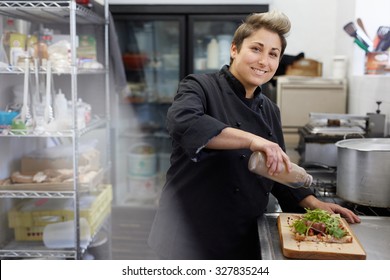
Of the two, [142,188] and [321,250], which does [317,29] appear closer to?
[142,188]

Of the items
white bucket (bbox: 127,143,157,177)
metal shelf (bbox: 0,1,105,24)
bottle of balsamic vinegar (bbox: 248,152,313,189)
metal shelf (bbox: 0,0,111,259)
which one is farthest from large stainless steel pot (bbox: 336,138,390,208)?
white bucket (bbox: 127,143,157,177)

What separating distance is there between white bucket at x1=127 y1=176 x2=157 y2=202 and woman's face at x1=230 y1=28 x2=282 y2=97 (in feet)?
6.96

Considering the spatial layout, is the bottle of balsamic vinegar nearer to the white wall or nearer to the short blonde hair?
the short blonde hair

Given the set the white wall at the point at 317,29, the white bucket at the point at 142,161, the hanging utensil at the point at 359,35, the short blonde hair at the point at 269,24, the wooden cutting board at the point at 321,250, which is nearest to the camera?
the wooden cutting board at the point at 321,250

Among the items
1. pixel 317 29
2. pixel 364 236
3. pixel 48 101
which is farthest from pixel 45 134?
pixel 317 29

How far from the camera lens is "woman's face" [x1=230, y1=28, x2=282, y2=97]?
1.15m

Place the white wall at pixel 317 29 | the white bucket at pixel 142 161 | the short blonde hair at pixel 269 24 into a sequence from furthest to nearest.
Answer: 1. the white bucket at pixel 142 161
2. the white wall at pixel 317 29
3. the short blonde hair at pixel 269 24

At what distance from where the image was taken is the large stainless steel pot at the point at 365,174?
1173 millimetres

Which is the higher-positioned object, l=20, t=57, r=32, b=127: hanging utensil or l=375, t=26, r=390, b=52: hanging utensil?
l=375, t=26, r=390, b=52: hanging utensil

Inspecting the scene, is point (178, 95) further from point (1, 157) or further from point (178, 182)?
point (1, 157)

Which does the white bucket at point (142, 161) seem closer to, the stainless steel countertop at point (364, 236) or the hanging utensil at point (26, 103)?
the hanging utensil at point (26, 103)

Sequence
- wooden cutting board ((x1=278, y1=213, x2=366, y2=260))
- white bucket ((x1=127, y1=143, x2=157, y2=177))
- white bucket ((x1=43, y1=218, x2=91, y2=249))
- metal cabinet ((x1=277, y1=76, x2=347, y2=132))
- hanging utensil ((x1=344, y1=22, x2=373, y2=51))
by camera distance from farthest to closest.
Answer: white bucket ((x1=127, y1=143, x2=157, y2=177)), metal cabinet ((x1=277, y1=76, x2=347, y2=132)), white bucket ((x1=43, y1=218, x2=91, y2=249)), hanging utensil ((x1=344, y1=22, x2=373, y2=51)), wooden cutting board ((x1=278, y1=213, x2=366, y2=260))

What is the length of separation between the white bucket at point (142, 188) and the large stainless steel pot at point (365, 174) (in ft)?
6.79

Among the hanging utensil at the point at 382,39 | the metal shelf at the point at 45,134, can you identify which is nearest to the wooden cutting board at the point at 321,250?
the hanging utensil at the point at 382,39
